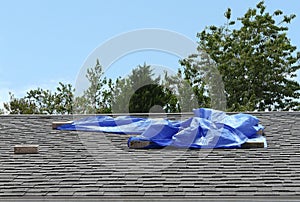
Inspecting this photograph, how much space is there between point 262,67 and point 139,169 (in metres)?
18.0

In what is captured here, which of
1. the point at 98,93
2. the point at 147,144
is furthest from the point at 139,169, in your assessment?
the point at 98,93

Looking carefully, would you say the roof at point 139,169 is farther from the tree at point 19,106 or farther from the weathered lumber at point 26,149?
the tree at point 19,106

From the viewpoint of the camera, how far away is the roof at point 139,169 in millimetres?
5100

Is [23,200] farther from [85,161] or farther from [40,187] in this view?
Result: [85,161]

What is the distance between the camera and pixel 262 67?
75.0ft

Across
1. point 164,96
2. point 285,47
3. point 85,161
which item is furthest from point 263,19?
point 85,161

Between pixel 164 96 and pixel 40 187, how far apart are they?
46.2 feet

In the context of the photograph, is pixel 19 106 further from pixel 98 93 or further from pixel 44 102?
pixel 98 93

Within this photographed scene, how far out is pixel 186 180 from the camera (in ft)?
17.9

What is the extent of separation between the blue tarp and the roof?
205 millimetres

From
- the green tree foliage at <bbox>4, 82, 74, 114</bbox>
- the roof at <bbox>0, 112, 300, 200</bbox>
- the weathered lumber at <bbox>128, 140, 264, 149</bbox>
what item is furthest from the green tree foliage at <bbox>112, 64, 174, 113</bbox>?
the weathered lumber at <bbox>128, 140, 264, 149</bbox>

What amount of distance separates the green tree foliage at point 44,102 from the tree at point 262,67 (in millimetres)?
6403

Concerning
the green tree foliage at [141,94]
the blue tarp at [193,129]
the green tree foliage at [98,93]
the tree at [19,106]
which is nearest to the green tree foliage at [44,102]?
the tree at [19,106]

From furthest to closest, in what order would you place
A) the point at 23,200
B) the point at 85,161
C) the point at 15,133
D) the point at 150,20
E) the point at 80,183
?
the point at 150,20, the point at 15,133, the point at 85,161, the point at 80,183, the point at 23,200
